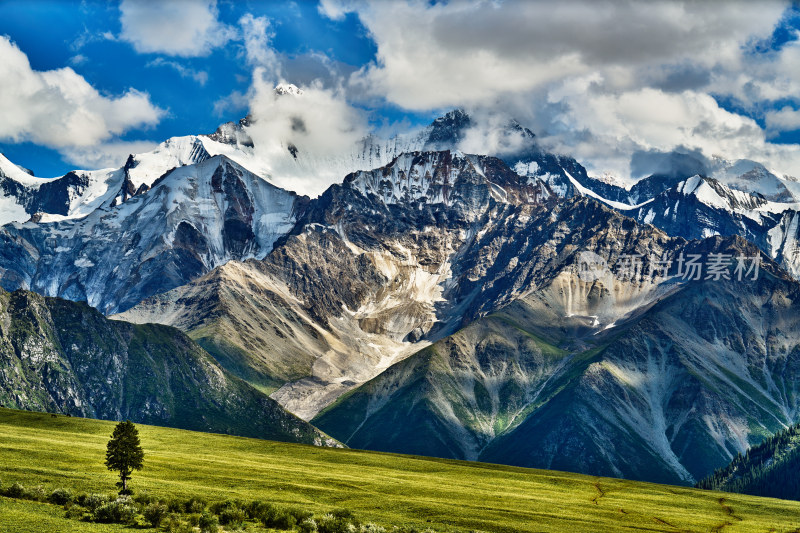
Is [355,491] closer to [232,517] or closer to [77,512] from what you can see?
[232,517]

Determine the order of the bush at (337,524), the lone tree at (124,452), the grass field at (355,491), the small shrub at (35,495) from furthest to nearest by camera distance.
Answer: the lone tree at (124,452)
the grass field at (355,491)
the bush at (337,524)
the small shrub at (35,495)

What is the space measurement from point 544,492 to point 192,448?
74144 millimetres

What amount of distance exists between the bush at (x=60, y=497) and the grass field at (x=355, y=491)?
145 inches

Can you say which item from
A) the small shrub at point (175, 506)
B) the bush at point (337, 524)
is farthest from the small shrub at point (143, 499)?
the bush at point (337, 524)

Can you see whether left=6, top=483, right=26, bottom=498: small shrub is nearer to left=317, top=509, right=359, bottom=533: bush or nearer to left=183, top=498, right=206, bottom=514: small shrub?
left=183, top=498, right=206, bottom=514: small shrub

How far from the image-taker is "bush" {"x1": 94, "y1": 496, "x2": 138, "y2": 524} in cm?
9631

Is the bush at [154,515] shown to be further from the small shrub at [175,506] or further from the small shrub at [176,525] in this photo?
the small shrub at [175,506]

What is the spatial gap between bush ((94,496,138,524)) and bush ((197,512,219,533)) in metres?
7.42

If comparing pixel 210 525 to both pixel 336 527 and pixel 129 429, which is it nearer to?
pixel 336 527

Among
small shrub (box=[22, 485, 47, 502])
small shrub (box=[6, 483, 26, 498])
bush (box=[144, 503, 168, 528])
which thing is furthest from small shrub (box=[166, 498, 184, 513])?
small shrub (box=[6, 483, 26, 498])

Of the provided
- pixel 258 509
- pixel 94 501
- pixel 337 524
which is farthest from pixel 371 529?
pixel 94 501

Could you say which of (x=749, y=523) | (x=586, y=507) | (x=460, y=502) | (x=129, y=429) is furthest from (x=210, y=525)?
(x=749, y=523)

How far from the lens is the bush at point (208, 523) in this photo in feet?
316

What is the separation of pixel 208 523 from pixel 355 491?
46.7 meters
